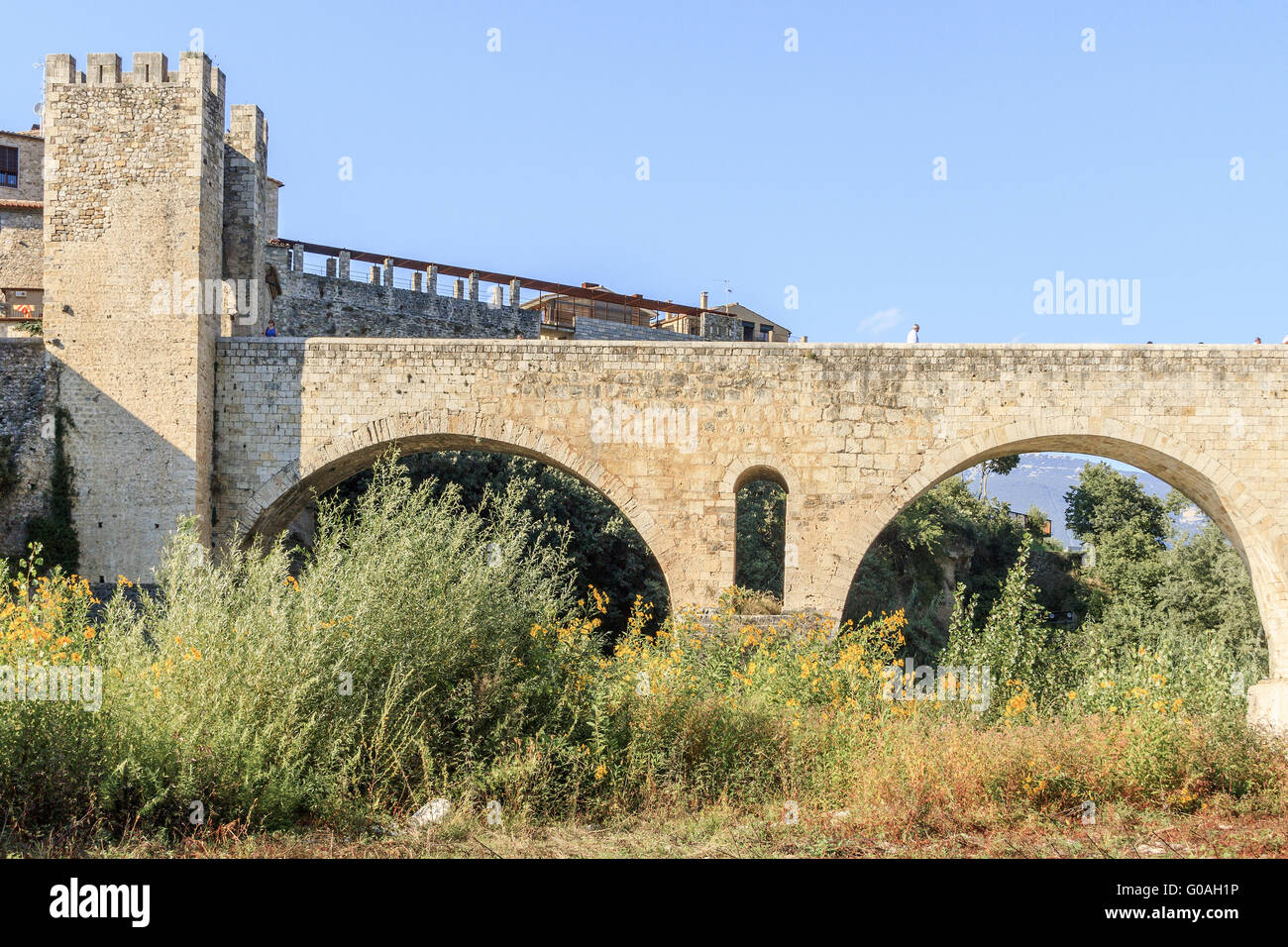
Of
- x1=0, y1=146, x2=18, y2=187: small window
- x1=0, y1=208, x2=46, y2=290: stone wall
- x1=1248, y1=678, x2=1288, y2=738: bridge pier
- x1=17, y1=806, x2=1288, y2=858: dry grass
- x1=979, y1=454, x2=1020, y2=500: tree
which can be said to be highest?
x1=0, y1=146, x2=18, y2=187: small window

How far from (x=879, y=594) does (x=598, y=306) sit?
1364 cm

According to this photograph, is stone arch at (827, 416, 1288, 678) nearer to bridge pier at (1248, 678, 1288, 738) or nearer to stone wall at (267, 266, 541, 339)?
bridge pier at (1248, 678, 1288, 738)

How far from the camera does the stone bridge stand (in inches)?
530

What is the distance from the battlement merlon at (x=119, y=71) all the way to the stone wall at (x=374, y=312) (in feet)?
34.7

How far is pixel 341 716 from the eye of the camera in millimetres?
7762

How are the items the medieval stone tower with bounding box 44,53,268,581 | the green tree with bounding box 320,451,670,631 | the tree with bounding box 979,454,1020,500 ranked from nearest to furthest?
the medieval stone tower with bounding box 44,53,268,581, the green tree with bounding box 320,451,670,631, the tree with bounding box 979,454,1020,500

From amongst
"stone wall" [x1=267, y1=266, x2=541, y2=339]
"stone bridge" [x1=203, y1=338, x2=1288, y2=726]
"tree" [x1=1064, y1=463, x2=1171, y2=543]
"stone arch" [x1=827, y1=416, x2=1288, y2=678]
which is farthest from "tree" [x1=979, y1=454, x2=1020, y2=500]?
"stone bridge" [x1=203, y1=338, x2=1288, y2=726]

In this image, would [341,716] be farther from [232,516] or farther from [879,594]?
[879,594]

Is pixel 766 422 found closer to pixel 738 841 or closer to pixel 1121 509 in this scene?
pixel 738 841

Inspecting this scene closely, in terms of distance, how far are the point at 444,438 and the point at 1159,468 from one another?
9.28 m

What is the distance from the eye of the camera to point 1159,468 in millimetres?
14406

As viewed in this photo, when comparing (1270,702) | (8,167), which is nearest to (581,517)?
(1270,702)

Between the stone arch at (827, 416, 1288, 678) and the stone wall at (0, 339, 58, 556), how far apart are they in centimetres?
1002
